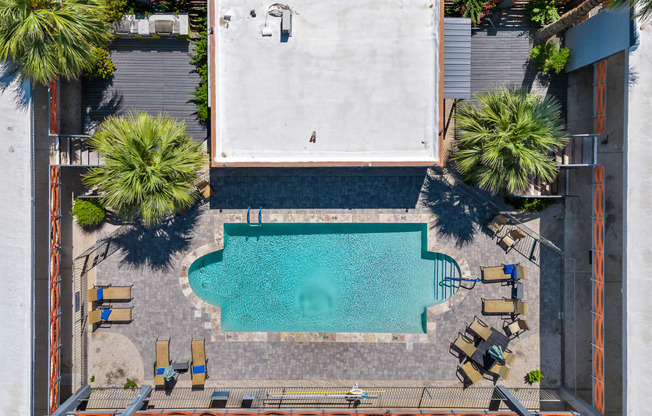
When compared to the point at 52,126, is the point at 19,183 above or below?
below

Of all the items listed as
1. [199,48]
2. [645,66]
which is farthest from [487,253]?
[199,48]

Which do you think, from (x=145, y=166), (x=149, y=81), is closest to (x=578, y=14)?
(x=145, y=166)

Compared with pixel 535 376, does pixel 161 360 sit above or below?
above

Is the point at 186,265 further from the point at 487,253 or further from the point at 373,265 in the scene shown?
the point at 487,253

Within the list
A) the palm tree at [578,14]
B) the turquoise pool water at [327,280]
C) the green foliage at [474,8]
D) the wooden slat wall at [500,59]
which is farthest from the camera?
the turquoise pool water at [327,280]

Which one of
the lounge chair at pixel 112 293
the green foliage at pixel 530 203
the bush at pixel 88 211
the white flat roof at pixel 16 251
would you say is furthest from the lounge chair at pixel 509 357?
the white flat roof at pixel 16 251

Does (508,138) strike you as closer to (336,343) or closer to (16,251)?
(336,343)

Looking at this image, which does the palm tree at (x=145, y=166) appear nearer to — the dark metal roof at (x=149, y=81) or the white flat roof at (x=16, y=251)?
the dark metal roof at (x=149, y=81)
